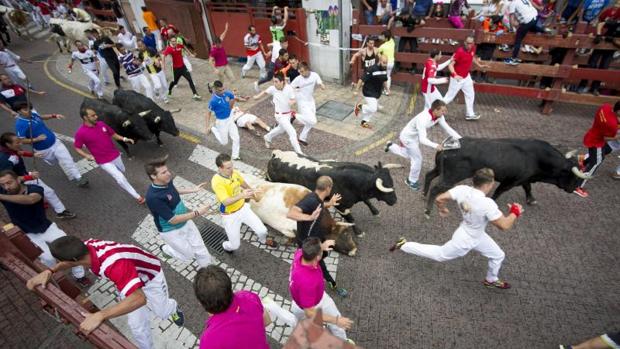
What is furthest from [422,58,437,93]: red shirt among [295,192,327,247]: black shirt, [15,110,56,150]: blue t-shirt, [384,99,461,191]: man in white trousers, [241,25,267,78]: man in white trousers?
[15,110,56,150]: blue t-shirt

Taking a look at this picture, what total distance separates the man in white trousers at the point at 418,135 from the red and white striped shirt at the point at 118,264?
4.95 metres

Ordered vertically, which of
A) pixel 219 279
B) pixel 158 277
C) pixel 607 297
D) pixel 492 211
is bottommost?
pixel 607 297

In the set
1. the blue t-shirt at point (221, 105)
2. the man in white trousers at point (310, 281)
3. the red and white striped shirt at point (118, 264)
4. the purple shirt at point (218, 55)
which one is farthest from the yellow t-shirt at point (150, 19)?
the man in white trousers at point (310, 281)

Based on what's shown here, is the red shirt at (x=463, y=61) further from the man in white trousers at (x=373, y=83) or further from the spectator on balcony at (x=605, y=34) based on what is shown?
the spectator on balcony at (x=605, y=34)

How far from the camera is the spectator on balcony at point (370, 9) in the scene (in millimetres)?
11789

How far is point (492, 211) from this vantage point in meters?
4.13

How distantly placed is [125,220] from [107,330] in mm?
4401

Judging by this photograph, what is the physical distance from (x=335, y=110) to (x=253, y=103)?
9.59 ft

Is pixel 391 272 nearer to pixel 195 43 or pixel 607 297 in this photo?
pixel 607 297

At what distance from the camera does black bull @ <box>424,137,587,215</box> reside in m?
5.74

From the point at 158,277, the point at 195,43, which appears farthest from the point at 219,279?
the point at 195,43

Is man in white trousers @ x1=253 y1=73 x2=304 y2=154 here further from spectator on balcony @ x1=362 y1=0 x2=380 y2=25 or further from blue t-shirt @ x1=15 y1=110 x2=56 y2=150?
spectator on balcony @ x1=362 y1=0 x2=380 y2=25

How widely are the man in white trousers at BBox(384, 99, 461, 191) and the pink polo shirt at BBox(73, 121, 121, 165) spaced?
19.1 feet

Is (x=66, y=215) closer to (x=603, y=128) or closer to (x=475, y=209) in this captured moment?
(x=475, y=209)
